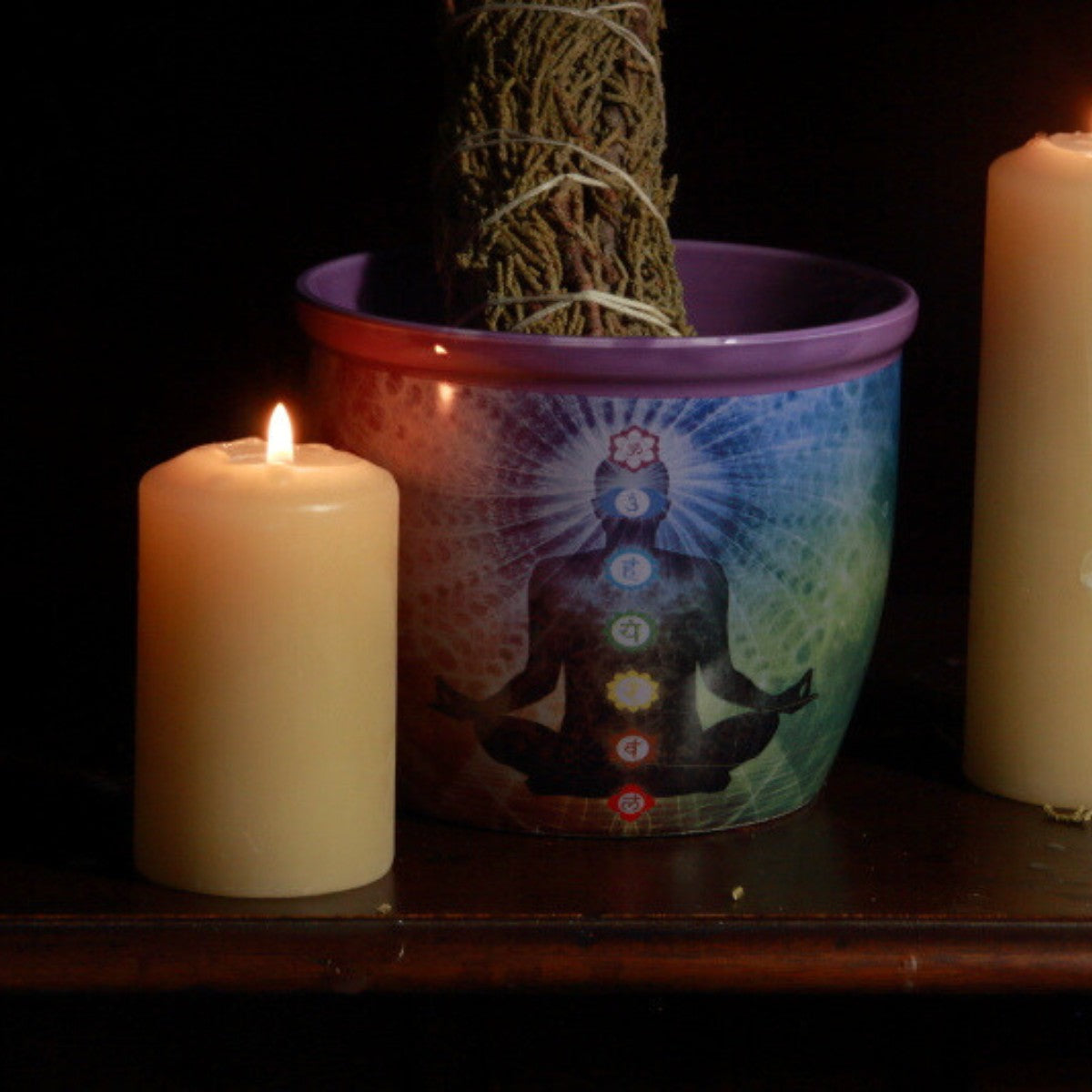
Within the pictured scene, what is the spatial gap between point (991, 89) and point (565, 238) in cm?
27

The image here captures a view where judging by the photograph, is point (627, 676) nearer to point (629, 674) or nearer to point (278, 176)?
point (629, 674)

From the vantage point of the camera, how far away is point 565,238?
65 centimetres

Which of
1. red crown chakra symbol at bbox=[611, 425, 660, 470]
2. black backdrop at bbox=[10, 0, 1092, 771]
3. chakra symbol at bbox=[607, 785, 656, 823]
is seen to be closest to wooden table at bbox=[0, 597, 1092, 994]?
chakra symbol at bbox=[607, 785, 656, 823]

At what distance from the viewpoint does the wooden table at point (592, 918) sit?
1.93ft

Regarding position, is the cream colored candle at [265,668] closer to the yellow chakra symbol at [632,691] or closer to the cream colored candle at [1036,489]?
the yellow chakra symbol at [632,691]

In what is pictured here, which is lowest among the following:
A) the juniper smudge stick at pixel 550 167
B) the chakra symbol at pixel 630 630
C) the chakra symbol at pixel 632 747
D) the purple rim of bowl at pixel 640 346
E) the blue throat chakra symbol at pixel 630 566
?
the chakra symbol at pixel 632 747

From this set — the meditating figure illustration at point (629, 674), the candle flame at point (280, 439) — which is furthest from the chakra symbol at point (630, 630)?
the candle flame at point (280, 439)

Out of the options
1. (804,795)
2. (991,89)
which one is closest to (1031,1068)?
(804,795)

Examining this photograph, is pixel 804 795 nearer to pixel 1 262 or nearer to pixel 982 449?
pixel 982 449

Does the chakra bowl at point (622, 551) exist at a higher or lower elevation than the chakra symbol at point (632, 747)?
higher

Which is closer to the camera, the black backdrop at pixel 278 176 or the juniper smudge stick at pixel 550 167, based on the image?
the juniper smudge stick at pixel 550 167

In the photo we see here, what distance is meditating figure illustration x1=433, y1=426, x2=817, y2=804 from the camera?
0.62 meters

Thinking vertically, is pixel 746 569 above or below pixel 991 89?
below

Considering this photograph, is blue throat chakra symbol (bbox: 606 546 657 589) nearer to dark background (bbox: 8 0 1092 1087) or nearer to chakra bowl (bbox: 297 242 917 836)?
chakra bowl (bbox: 297 242 917 836)
